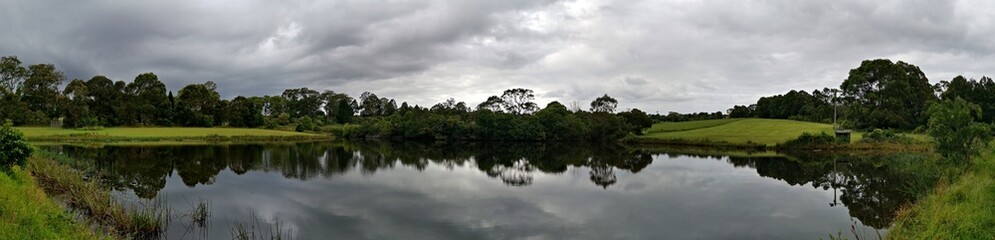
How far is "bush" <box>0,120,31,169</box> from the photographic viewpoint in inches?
623

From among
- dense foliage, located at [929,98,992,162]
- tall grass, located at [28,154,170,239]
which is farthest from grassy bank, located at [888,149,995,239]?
tall grass, located at [28,154,170,239]

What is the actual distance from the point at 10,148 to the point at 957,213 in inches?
972

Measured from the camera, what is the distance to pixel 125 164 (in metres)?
34.0

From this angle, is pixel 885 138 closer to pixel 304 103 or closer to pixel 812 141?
pixel 812 141

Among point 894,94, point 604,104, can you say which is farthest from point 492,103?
point 894,94

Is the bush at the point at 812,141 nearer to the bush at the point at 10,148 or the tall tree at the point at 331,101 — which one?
the bush at the point at 10,148

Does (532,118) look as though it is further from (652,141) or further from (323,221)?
(323,221)

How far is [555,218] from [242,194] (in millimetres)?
12966

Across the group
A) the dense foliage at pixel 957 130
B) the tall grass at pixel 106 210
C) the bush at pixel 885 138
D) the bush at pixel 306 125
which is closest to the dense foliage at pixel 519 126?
the bush at pixel 306 125

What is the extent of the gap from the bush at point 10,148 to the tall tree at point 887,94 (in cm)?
6763

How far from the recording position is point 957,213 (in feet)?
38.4

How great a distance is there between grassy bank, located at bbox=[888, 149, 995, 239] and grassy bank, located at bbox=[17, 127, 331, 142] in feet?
233

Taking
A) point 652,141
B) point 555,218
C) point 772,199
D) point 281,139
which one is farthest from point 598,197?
point 281,139

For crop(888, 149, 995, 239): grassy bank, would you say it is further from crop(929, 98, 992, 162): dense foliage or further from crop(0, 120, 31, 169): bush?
crop(0, 120, 31, 169): bush
